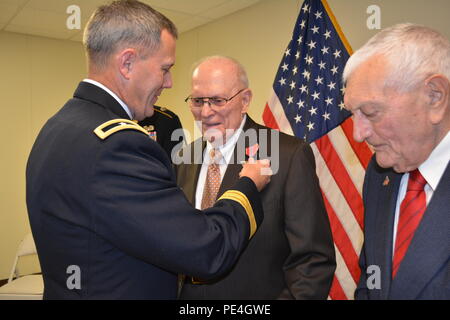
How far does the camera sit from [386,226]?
122 centimetres

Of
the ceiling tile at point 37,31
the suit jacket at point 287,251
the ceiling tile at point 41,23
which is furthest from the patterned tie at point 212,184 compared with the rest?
the ceiling tile at point 37,31

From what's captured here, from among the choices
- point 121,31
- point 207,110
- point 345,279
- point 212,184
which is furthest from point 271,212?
point 345,279

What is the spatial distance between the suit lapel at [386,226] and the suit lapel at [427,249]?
9cm

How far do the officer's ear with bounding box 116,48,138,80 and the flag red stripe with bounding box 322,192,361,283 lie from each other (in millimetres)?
2351

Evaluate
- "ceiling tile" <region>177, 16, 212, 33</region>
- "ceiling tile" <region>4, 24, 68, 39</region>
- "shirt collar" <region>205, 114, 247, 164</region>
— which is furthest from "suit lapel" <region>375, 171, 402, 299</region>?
"ceiling tile" <region>4, 24, 68, 39</region>

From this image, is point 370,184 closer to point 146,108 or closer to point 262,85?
point 146,108

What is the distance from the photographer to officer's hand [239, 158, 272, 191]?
1458 mm

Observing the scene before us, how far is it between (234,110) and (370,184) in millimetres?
735

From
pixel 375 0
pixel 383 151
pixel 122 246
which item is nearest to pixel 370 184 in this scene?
pixel 383 151

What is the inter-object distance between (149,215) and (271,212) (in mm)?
681

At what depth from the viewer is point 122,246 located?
1.12 metres

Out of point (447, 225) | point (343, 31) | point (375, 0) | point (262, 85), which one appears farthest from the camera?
point (262, 85)

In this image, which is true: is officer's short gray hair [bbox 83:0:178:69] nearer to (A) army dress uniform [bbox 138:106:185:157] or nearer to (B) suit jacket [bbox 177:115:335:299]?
(B) suit jacket [bbox 177:115:335:299]

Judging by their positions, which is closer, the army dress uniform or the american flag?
the american flag
